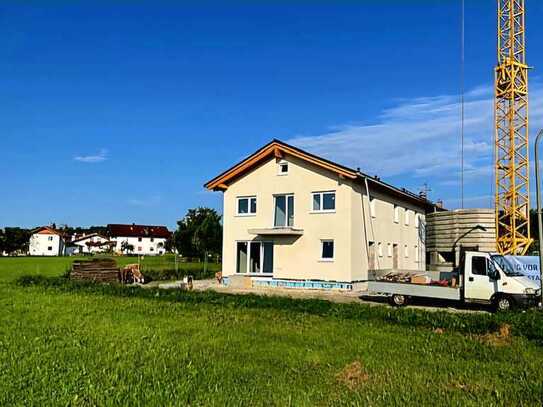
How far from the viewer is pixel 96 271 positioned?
29.2 metres

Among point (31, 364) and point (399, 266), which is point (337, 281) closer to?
point (399, 266)

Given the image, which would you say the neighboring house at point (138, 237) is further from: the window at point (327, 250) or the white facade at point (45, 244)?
the window at point (327, 250)

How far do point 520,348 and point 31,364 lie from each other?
8865mm

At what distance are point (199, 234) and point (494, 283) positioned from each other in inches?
1319

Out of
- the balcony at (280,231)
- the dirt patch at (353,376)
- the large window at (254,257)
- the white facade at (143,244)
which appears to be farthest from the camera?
the white facade at (143,244)

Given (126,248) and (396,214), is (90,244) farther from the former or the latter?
(396,214)

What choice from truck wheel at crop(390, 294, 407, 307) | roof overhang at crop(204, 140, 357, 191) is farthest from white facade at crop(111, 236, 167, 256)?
truck wheel at crop(390, 294, 407, 307)

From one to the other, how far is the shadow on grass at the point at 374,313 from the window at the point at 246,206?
9.42 metres

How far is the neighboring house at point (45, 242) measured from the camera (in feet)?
380

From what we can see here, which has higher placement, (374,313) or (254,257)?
(254,257)

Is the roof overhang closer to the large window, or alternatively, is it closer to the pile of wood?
the large window

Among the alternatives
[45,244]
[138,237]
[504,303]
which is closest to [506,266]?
[504,303]

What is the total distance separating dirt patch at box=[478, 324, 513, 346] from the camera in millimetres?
10305

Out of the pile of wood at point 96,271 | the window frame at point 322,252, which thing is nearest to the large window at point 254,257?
the window frame at point 322,252
